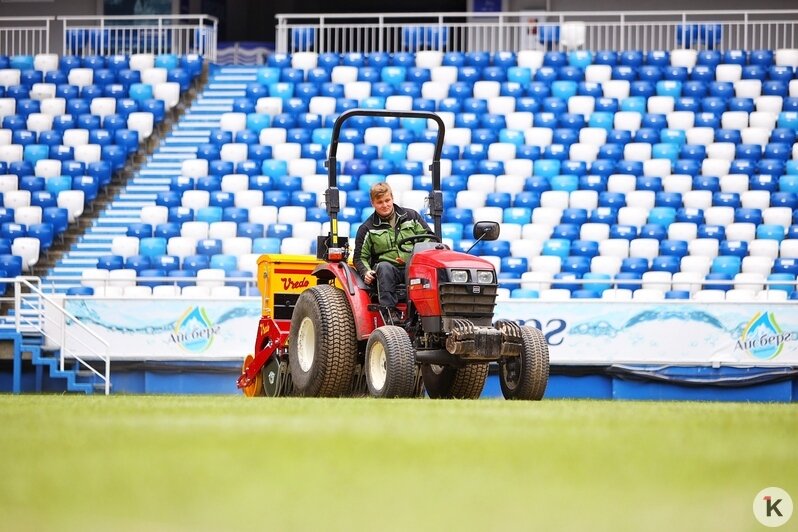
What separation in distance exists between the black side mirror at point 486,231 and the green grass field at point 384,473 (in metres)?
3.51

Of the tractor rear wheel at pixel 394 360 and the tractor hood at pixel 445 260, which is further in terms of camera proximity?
the tractor hood at pixel 445 260

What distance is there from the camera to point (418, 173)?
68.4 ft

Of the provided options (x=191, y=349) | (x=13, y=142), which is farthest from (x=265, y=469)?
(x=13, y=142)

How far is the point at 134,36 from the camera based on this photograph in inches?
1113

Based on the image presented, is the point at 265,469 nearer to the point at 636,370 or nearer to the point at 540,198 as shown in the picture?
the point at 636,370

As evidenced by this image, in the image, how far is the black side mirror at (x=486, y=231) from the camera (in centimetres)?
970

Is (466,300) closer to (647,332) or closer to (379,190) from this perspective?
(379,190)

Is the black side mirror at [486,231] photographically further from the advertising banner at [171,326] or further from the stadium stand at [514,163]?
Result: the stadium stand at [514,163]

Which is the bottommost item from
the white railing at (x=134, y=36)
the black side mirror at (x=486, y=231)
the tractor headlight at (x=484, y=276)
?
the tractor headlight at (x=484, y=276)

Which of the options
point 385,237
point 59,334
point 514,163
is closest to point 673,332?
point 514,163

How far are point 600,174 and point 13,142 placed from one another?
33.3ft

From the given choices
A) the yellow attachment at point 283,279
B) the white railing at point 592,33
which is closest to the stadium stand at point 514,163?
the white railing at point 592,33

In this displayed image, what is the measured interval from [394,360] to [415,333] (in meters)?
0.84

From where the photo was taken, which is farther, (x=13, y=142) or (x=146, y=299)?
(x=13, y=142)
